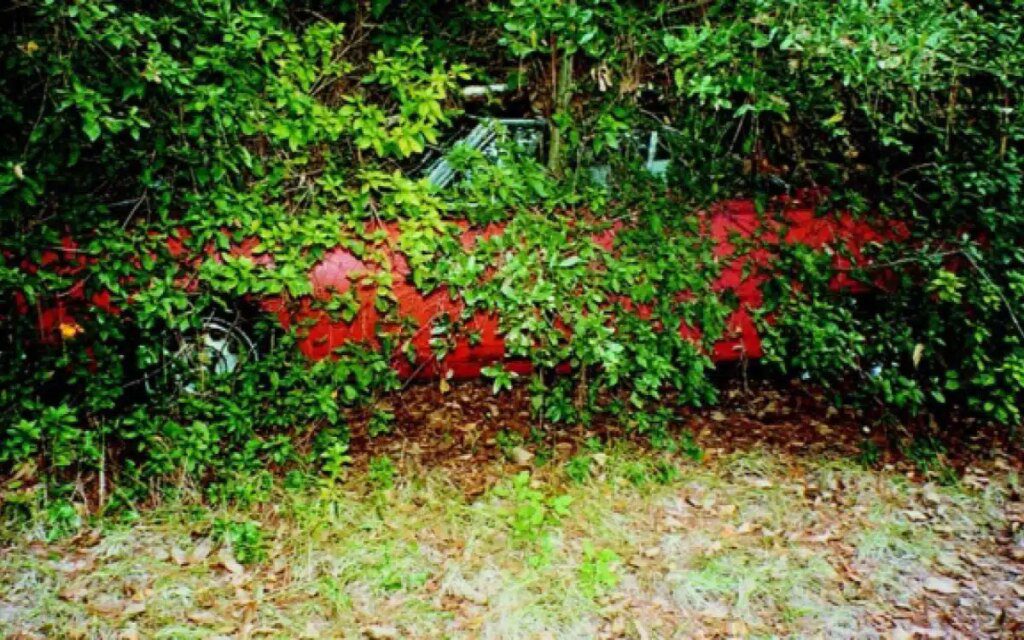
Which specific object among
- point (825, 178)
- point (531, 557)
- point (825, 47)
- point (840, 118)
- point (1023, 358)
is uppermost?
point (825, 47)

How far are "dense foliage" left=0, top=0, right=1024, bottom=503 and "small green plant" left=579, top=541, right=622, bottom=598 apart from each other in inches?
34.3

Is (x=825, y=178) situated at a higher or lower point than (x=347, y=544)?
higher

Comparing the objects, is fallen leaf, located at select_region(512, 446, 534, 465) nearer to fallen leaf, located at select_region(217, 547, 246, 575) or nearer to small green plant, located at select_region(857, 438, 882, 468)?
fallen leaf, located at select_region(217, 547, 246, 575)

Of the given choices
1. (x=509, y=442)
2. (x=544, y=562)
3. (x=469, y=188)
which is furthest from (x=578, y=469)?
(x=469, y=188)

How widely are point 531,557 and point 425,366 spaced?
118 centimetres

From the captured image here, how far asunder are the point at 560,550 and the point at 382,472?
1010 millimetres

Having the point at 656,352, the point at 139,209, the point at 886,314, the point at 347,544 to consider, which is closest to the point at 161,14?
the point at 139,209

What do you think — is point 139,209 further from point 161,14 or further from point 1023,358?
point 1023,358

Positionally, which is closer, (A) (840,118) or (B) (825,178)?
(A) (840,118)

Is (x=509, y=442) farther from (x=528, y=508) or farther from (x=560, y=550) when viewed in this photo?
(x=560, y=550)

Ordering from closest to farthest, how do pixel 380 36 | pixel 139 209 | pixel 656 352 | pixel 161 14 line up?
pixel 161 14
pixel 139 209
pixel 380 36
pixel 656 352

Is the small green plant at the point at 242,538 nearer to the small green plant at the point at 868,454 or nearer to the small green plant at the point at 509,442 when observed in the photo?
the small green plant at the point at 509,442

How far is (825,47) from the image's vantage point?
11.9 feet

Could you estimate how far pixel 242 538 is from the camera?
348 cm
